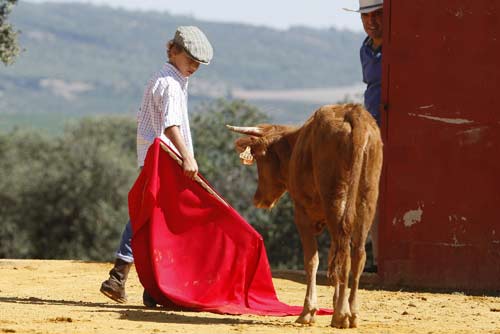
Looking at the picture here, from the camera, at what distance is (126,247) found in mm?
9492

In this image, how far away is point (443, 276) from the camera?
37.7ft

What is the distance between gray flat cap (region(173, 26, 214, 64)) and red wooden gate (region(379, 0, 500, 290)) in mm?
3016

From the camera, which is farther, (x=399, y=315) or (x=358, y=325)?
(x=399, y=315)

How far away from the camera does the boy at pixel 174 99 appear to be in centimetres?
898

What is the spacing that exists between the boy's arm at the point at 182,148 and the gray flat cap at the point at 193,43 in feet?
1.87

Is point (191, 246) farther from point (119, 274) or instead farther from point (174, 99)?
point (174, 99)

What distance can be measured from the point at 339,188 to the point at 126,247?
2.28m

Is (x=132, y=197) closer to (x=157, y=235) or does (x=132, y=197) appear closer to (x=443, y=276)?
(x=157, y=235)

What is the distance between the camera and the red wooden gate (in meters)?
11.4

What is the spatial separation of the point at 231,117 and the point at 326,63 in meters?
153

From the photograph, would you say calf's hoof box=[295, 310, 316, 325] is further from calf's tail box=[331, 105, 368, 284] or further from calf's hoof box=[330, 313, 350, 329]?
calf's tail box=[331, 105, 368, 284]

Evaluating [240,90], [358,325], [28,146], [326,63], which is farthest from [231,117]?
[326,63]

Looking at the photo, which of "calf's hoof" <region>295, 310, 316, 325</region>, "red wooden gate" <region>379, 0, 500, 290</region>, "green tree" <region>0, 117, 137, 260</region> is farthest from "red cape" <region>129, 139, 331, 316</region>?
"green tree" <region>0, 117, 137, 260</region>

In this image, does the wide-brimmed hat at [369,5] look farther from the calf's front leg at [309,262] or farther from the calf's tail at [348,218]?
the calf's tail at [348,218]
